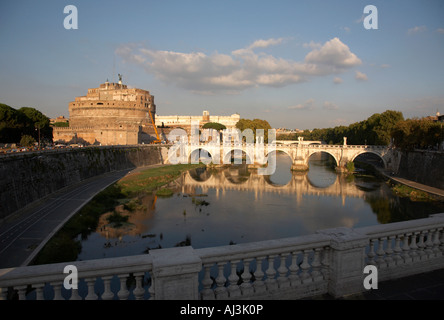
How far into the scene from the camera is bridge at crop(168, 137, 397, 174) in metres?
42.7

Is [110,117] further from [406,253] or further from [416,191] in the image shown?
[406,253]

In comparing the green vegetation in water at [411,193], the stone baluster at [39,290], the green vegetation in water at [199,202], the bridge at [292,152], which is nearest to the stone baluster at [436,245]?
the stone baluster at [39,290]

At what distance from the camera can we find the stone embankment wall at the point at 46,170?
16.6 m

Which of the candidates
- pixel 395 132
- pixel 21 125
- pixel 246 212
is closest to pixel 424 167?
pixel 395 132

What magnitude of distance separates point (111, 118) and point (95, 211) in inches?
1559

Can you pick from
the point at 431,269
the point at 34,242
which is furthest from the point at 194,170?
the point at 431,269

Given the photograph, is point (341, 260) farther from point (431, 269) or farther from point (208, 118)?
point (208, 118)

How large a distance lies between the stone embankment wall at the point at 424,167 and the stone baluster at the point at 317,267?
2817 cm

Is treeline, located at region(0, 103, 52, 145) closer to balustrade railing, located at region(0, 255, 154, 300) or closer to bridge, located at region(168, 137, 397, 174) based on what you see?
bridge, located at region(168, 137, 397, 174)

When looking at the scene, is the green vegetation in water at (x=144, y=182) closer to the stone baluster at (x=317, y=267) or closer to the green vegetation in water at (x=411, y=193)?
the green vegetation in water at (x=411, y=193)

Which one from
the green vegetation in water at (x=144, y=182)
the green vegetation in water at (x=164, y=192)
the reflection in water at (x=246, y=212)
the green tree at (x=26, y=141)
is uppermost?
the green tree at (x=26, y=141)

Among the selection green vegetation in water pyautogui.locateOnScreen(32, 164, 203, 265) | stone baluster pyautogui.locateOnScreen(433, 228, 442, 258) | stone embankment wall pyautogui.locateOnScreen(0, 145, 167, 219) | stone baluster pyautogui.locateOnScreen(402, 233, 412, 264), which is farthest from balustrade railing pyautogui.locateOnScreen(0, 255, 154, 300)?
stone embankment wall pyautogui.locateOnScreen(0, 145, 167, 219)

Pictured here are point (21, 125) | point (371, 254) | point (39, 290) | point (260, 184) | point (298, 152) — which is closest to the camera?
point (39, 290)

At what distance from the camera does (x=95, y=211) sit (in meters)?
19.2
